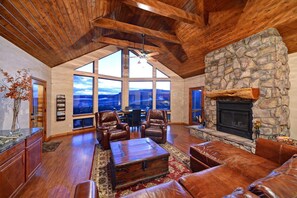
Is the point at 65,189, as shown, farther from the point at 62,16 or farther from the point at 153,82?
the point at 153,82

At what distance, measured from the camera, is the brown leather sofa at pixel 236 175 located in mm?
867

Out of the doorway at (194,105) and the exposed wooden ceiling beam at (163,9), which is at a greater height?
the exposed wooden ceiling beam at (163,9)

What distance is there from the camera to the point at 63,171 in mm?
2561

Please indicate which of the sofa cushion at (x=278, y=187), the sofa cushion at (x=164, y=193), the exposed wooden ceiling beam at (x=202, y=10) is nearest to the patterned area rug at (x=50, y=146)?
the sofa cushion at (x=164, y=193)

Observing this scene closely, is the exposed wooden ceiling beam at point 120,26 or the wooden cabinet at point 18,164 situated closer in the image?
the wooden cabinet at point 18,164

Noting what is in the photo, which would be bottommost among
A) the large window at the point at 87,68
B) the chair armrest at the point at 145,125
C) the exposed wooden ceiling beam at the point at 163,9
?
the chair armrest at the point at 145,125

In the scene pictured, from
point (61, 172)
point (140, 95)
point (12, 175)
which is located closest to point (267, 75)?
point (61, 172)

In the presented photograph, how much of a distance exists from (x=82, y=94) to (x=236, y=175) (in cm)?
594

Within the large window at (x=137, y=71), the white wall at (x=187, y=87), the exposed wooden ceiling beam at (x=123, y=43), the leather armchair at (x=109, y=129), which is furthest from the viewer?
the large window at (x=137, y=71)

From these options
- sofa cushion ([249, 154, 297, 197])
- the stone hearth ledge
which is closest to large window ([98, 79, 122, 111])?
the stone hearth ledge

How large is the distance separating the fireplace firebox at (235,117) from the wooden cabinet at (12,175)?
489cm

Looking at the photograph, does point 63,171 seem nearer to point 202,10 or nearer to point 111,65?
point 202,10

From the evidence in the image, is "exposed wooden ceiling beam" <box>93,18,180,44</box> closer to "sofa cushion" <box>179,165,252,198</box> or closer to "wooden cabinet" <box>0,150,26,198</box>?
"wooden cabinet" <box>0,150,26,198</box>

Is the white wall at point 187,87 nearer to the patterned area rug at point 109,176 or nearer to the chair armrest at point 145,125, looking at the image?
the chair armrest at point 145,125
